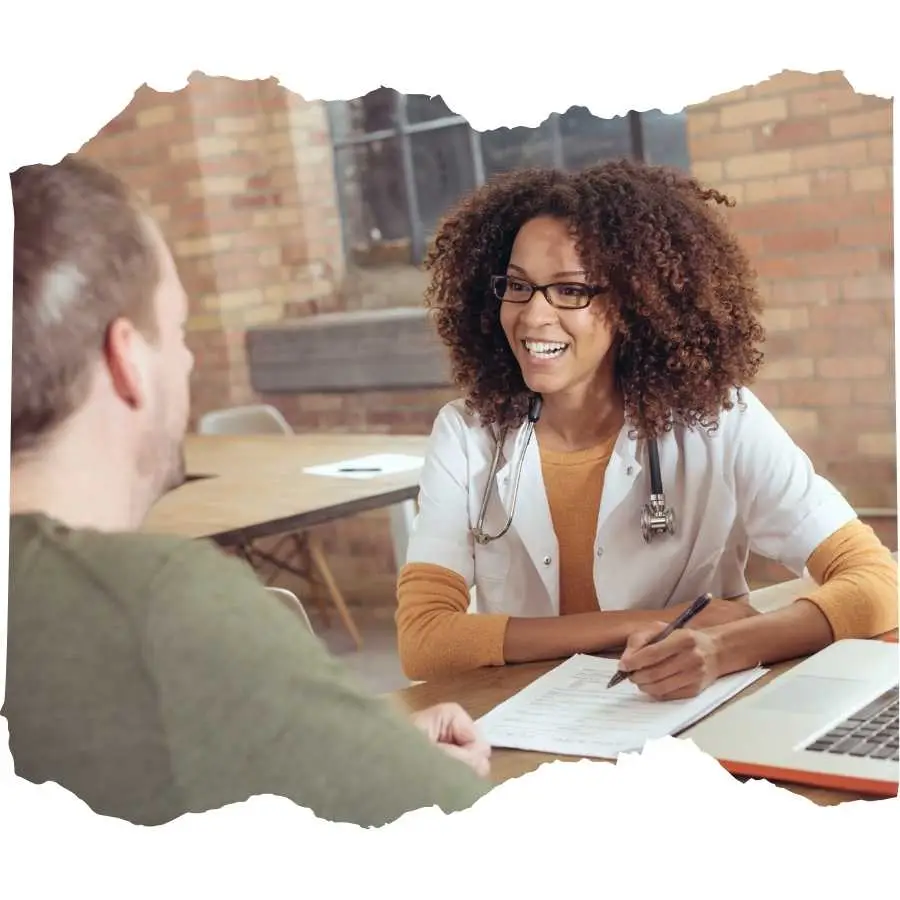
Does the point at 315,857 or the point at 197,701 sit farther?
the point at 315,857

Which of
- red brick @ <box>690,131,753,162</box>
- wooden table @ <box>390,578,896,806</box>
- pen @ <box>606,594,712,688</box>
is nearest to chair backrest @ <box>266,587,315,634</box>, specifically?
wooden table @ <box>390,578,896,806</box>

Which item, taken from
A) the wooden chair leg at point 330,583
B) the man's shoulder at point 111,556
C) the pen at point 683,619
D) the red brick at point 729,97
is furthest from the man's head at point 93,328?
the red brick at point 729,97

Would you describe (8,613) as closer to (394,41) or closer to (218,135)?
(218,135)

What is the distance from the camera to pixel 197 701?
123cm

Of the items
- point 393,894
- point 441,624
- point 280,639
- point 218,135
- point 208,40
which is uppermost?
point 208,40

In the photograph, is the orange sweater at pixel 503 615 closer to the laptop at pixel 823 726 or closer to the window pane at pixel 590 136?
the laptop at pixel 823 726

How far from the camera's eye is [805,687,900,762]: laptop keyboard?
130 cm

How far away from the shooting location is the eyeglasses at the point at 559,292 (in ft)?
5.00

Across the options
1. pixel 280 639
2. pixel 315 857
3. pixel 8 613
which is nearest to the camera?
pixel 280 639

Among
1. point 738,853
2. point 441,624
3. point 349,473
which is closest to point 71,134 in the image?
point 349,473

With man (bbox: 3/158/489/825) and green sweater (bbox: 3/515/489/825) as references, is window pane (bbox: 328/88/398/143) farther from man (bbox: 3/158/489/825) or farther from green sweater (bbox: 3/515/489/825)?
green sweater (bbox: 3/515/489/825)

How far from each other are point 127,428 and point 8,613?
0.23m

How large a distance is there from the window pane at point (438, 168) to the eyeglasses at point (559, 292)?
0.15m

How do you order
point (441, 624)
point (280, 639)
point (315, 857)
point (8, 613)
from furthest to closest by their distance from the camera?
point (441, 624), point (315, 857), point (8, 613), point (280, 639)
